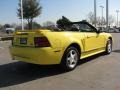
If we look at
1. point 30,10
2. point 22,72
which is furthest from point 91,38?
point 30,10

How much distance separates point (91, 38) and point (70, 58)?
1542 mm

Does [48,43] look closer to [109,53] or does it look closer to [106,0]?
[109,53]

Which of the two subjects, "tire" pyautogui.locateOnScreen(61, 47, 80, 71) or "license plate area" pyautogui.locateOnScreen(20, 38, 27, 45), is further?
Answer: "tire" pyautogui.locateOnScreen(61, 47, 80, 71)

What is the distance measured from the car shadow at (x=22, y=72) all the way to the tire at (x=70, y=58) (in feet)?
0.71

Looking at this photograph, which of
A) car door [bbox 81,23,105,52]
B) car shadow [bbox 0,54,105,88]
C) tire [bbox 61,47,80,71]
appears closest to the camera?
car shadow [bbox 0,54,105,88]

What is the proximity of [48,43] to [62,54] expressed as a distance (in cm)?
61

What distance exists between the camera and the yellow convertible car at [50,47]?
6.87 meters

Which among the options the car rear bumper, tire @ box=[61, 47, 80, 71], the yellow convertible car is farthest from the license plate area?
tire @ box=[61, 47, 80, 71]

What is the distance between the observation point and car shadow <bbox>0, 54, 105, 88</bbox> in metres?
6.53

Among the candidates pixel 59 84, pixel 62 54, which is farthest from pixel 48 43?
pixel 59 84

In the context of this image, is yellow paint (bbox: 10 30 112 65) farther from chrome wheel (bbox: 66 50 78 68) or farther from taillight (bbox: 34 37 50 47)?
chrome wheel (bbox: 66 50 78 68)

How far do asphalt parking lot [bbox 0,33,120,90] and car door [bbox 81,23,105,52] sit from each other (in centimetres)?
56

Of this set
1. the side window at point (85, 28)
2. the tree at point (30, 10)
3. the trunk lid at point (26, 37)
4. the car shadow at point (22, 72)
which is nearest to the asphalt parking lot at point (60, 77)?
the car shadow at point (22, 72)

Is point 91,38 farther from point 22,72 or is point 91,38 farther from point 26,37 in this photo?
point 22,72
